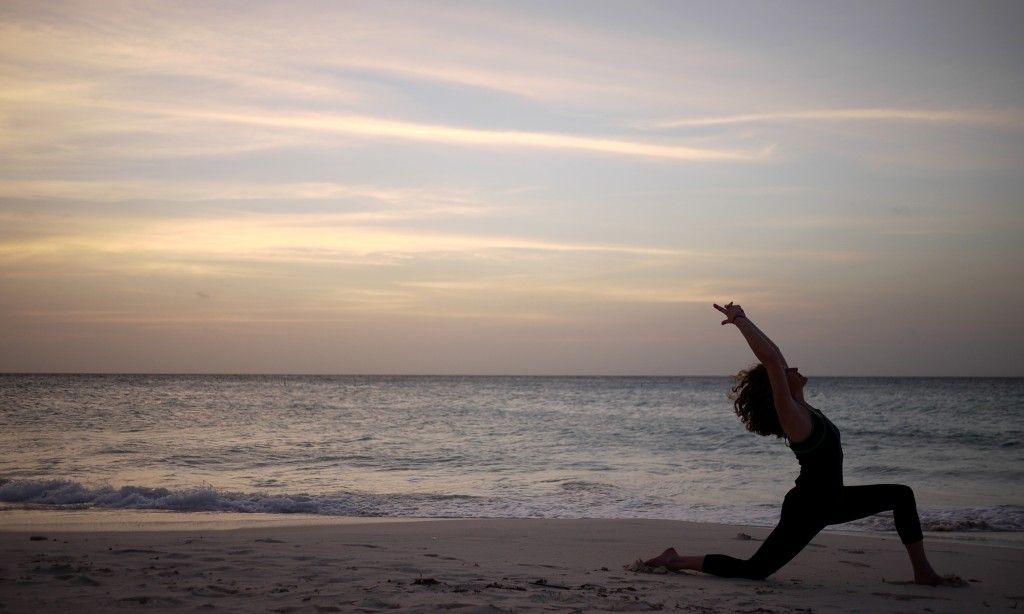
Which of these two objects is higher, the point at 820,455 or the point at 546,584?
the point at 820,455

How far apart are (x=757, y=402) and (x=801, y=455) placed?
0.50 metres

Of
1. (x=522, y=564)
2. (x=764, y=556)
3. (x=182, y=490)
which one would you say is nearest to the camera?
(x=764, y=556)

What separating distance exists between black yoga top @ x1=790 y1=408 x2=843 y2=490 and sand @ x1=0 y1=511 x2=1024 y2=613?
0.84 metres

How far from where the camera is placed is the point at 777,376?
215 inches

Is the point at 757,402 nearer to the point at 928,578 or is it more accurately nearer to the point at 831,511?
the point at 831,511

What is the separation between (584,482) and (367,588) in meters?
10.8

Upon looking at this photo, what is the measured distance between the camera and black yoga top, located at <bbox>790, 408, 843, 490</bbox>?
18.5 feet

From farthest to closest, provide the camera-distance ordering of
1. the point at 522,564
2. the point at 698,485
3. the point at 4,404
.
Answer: the point at 4,404, the point at 698,485, the point at 522,564

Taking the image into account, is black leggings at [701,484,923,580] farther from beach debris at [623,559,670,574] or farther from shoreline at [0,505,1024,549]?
shoreline at [0,505,1024,549]

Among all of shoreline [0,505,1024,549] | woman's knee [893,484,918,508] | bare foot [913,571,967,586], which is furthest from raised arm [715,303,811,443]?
shoreline [0,505,1024,549]

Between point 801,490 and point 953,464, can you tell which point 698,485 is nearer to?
point 953,464

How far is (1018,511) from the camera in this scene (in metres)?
12.5

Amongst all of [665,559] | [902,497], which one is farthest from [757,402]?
[665,559]

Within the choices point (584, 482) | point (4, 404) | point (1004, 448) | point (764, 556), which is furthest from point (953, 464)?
point (4, 404)
